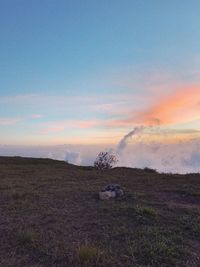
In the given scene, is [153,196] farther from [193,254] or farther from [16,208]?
[193,254]

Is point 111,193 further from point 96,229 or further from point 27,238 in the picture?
point 27,238

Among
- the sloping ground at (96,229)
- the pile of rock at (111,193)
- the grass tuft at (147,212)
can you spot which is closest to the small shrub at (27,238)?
the sloping ground at (96,229)

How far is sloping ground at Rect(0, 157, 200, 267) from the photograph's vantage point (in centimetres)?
755

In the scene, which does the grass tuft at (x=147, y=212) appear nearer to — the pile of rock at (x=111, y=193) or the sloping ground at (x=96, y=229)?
the sloping ground at (x=96, y=229)

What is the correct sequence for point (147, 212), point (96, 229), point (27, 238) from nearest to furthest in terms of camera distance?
point (27, 238)
point (96, 229)
point (147, 212)

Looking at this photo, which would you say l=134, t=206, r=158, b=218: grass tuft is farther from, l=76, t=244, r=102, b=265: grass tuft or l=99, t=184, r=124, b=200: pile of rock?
l=76, t=244, r=102, b=265: grass tuft

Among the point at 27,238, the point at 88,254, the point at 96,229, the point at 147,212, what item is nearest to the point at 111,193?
the point at 147,212

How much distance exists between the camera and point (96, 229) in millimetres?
9469

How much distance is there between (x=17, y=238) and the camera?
344 inches

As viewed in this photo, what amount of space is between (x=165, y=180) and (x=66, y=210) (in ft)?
28.9

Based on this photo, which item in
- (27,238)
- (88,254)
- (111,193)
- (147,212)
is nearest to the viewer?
(88,254)

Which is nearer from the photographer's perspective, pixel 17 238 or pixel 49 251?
pixel 49 251

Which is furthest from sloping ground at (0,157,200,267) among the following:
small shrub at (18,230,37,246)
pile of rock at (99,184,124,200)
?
pile of rock at (99,184,124,200)

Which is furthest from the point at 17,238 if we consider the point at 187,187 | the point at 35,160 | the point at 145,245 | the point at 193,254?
the point at 35,160
